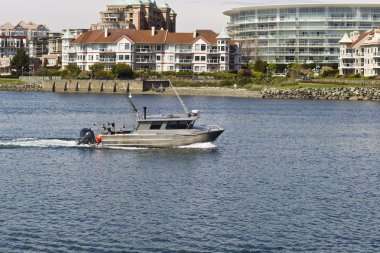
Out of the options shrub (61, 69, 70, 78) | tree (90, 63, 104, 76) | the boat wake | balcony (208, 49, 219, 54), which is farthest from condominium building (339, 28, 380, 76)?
the boat wake

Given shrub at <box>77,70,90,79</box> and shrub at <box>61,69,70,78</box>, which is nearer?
shrub at <box>77,70,90,79</box>

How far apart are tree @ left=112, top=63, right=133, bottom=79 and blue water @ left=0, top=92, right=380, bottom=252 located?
95897mm

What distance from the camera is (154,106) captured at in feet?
422

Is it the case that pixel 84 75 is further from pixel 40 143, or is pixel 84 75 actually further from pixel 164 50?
pixel 40 143

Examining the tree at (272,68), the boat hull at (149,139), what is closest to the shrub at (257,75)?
the tree at (272,68)

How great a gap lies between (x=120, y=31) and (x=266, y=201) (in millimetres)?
153031

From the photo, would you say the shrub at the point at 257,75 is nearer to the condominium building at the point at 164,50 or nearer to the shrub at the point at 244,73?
the shrub at the point at 244,73

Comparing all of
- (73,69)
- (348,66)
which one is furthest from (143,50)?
(348,66)

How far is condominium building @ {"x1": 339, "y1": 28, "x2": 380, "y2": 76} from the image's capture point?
171250mm

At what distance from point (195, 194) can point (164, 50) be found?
144826 mm

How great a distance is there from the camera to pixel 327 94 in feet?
495

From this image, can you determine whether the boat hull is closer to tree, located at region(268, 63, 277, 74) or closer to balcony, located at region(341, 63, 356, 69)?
balcony, located at region(341, 63, 356, 69)

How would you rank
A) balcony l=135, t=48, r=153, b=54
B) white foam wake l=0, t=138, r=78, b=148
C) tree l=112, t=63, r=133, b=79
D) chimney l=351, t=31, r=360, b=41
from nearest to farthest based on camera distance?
white foam wake l=0, t=138, r=78, b=148 < tree l=112, t=63, r=133, b=79 < balcony l=135, t=48, r=153, b=54 < chimney l=351, t=31, r=360, b=41

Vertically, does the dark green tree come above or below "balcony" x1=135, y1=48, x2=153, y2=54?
below
